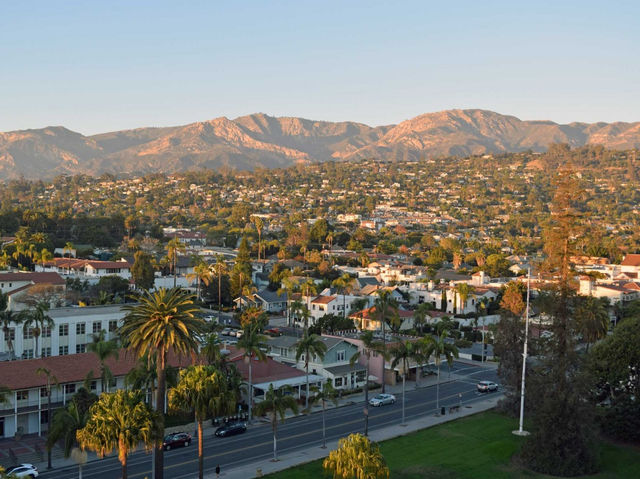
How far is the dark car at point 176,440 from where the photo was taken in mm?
40531

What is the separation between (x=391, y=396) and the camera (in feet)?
175

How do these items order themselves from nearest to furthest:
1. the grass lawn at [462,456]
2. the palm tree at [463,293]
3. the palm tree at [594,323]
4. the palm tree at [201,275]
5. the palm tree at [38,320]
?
the grass lawn at [462,456] → the palm tree at [38,320] → the palm tree at [594,323] → the palm tree at [463,293] → the palm tree at [201,275]

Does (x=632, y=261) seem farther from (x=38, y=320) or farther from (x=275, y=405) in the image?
(x=38, y=320)

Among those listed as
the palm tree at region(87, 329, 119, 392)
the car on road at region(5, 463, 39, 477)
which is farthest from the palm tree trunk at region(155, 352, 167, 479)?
the palm tree at region(87, 329, 119, 392)

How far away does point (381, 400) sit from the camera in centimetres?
5231

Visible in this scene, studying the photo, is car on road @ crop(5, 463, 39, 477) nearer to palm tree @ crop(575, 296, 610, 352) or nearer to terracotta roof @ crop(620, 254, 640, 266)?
palm tree @ crop(575, 296, 610, 352)

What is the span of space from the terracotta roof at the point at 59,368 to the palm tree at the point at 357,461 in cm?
1524

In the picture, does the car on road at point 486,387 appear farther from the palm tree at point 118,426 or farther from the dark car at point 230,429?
the palm tree at point 118,426

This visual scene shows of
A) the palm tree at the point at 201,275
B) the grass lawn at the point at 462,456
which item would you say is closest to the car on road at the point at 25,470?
the grass lawn at the point at 462,456

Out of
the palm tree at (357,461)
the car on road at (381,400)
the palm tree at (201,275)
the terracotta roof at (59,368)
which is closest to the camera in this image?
the palm tree at (357,461)

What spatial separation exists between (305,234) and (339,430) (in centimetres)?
12021

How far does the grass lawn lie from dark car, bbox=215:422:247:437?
7.31m

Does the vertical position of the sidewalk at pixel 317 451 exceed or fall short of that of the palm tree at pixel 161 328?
it falls short

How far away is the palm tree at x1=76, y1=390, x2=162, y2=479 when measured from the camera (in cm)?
2891
